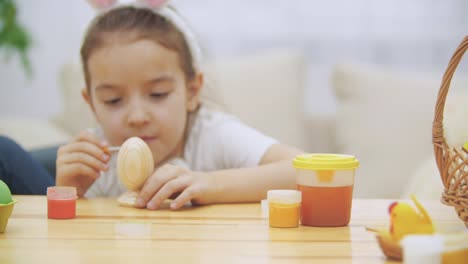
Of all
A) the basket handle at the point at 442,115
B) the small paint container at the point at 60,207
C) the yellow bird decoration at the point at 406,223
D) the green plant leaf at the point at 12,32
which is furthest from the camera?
the green plant leaf at the point at 12,32

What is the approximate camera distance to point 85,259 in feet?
2.60

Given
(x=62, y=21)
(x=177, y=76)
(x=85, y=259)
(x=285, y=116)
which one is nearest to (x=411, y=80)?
(x=285, y=116)

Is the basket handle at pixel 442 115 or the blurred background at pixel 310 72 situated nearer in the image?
the basket handle at pixel 442 115

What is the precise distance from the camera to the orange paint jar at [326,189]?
972mm

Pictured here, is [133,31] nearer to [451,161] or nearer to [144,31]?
[144,31]

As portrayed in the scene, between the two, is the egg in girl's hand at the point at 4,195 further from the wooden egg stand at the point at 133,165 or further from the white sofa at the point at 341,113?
the white sofa at the point at 341,113

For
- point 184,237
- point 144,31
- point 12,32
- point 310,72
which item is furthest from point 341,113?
point 184,237

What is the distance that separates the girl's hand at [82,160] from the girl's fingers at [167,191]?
20 centimetres

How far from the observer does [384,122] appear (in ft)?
8.38

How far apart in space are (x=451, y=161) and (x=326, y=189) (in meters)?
0.19

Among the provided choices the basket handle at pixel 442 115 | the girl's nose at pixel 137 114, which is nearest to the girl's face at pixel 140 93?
the girl's nose at pixel 137 114

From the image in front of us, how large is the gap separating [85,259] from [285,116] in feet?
6.19

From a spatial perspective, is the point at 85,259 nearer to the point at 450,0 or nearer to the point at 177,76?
the point at 177,76

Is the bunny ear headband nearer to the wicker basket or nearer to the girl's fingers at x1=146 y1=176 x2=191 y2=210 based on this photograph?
the girl's fingers at x1=146 y1=176 x2=191 y2=210
